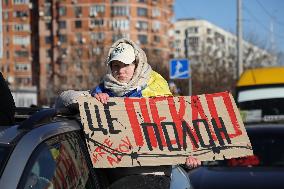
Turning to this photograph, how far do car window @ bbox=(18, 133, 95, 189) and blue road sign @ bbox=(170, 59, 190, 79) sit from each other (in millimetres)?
18229

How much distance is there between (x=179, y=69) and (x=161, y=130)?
1821 centimetres

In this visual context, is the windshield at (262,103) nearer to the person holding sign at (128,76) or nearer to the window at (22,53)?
the person holding sign at (128,76)

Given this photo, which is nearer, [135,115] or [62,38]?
[135,115]

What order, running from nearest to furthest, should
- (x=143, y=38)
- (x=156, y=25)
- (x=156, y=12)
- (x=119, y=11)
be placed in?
(x=119, y=11), (x=143, y=38), (x=156, y=12), (x=156, y=25)

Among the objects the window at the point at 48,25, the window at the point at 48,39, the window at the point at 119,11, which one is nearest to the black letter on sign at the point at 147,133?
the window at the point at 119,11

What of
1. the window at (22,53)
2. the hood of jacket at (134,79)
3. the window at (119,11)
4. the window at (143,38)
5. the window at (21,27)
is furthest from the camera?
the window at (22,53)

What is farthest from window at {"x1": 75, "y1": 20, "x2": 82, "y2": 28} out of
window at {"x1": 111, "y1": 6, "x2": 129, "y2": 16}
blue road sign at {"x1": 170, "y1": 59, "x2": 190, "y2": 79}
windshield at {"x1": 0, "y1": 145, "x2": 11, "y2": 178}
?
windshield at {"x1": 0, "y1": 145, "x2": 11, "y2": 178}

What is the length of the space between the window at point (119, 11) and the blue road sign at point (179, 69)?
7397cm

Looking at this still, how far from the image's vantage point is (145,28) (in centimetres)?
10256

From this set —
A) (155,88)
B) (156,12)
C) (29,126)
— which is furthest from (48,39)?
(29,126)

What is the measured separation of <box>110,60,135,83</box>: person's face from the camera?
175 inches

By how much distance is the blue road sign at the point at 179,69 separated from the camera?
22.0 metres

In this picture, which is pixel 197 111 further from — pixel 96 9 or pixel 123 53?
pixel 96 9

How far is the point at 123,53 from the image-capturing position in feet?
14.6
